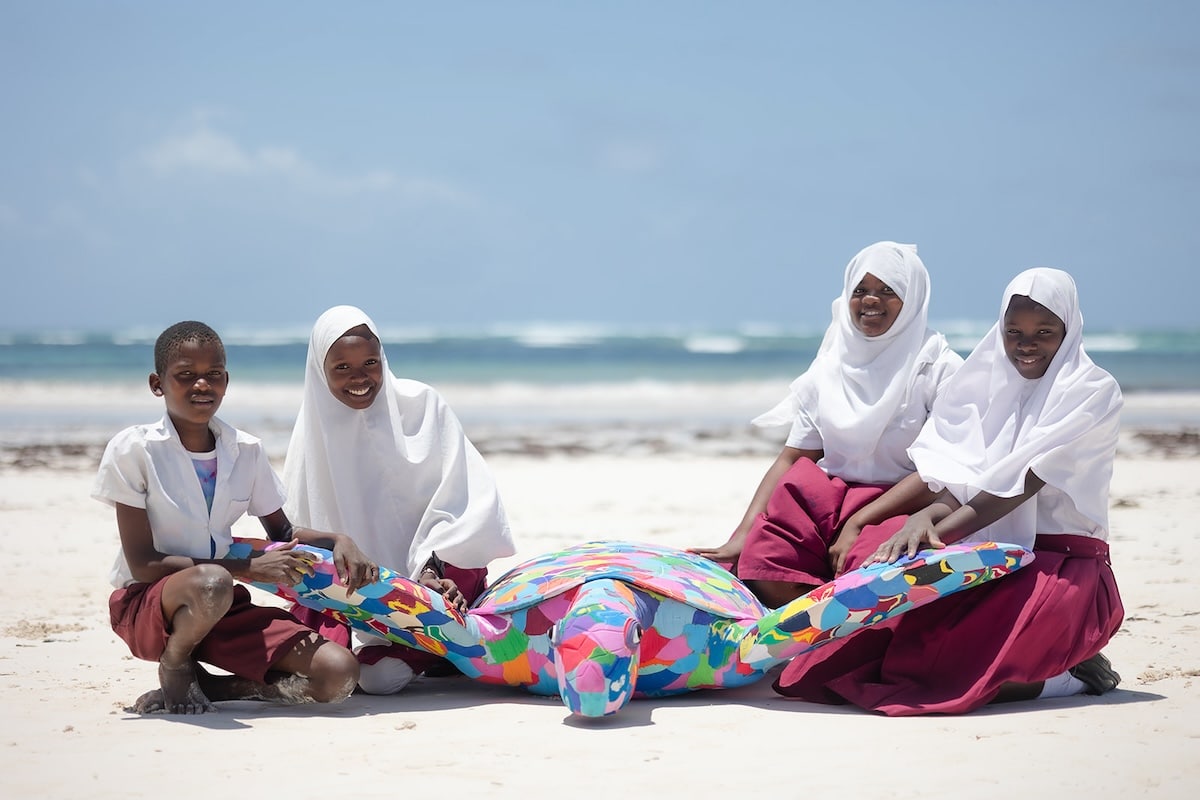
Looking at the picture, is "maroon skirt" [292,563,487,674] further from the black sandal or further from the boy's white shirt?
the black sandal

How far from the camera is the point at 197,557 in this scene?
13.6ft

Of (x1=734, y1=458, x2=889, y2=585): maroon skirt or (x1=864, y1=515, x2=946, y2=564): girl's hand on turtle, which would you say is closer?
(x1=864, y1=515, x2=946, y2=564): girl's hand on turtle

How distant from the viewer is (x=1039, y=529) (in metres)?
4.33

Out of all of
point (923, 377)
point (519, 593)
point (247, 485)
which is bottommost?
point (519, 593)

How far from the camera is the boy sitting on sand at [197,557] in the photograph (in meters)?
4.00

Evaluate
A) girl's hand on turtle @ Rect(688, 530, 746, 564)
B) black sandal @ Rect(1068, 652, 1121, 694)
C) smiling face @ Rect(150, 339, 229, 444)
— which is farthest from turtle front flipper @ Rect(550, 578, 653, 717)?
black sandal @ Rect(1068, 652, 1121, 694)

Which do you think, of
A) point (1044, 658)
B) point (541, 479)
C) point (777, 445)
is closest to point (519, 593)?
point (1044, 658)

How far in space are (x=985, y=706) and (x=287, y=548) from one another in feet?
7.91

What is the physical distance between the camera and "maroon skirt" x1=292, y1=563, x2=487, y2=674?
4555mm

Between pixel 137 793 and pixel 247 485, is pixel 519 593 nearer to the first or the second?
pixel 247 485

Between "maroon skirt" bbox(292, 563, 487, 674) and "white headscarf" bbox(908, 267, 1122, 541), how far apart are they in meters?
1.71

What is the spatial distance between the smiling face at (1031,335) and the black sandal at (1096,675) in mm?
1015

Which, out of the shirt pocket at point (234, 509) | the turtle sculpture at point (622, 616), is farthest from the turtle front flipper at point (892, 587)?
the shirt pocket at point (234, 509)

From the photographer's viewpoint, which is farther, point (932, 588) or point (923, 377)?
point (923, 377)
